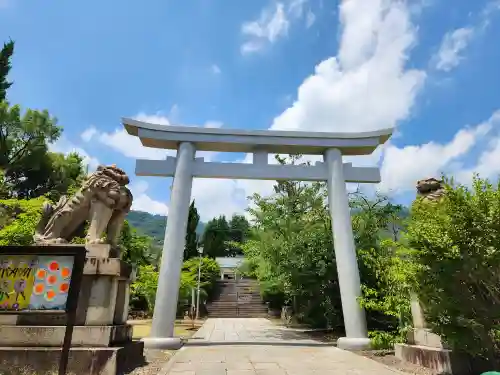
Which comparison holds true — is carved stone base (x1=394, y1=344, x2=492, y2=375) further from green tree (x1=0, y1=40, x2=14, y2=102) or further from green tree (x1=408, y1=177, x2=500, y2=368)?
green tree (x1=0, y1=40, x2=14, y2=102)

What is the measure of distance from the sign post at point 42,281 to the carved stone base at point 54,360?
110cm

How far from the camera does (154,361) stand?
5.70 m

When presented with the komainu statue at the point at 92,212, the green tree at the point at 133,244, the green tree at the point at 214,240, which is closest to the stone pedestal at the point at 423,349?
the komainu statue at the point at 92,212

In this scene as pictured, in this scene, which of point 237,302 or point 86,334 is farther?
point 237,302

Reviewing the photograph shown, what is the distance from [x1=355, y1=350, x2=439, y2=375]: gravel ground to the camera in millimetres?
4848

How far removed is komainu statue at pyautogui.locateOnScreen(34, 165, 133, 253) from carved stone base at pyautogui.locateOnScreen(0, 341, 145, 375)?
1.55 meters

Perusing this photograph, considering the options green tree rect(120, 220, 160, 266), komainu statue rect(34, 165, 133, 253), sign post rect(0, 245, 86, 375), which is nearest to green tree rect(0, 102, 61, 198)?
green tree rect(120, 220, 160, 266)

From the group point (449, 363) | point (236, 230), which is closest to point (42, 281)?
point (449, 363)

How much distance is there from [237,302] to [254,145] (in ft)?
65.4

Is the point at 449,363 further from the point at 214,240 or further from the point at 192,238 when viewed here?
Result: the point at 214,240

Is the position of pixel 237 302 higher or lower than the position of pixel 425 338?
higher

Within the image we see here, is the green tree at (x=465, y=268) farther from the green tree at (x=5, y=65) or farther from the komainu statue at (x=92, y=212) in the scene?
the green tree at (x=5, y=65)

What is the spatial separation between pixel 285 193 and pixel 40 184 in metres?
18.8

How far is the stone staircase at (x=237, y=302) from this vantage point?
2367 cm
